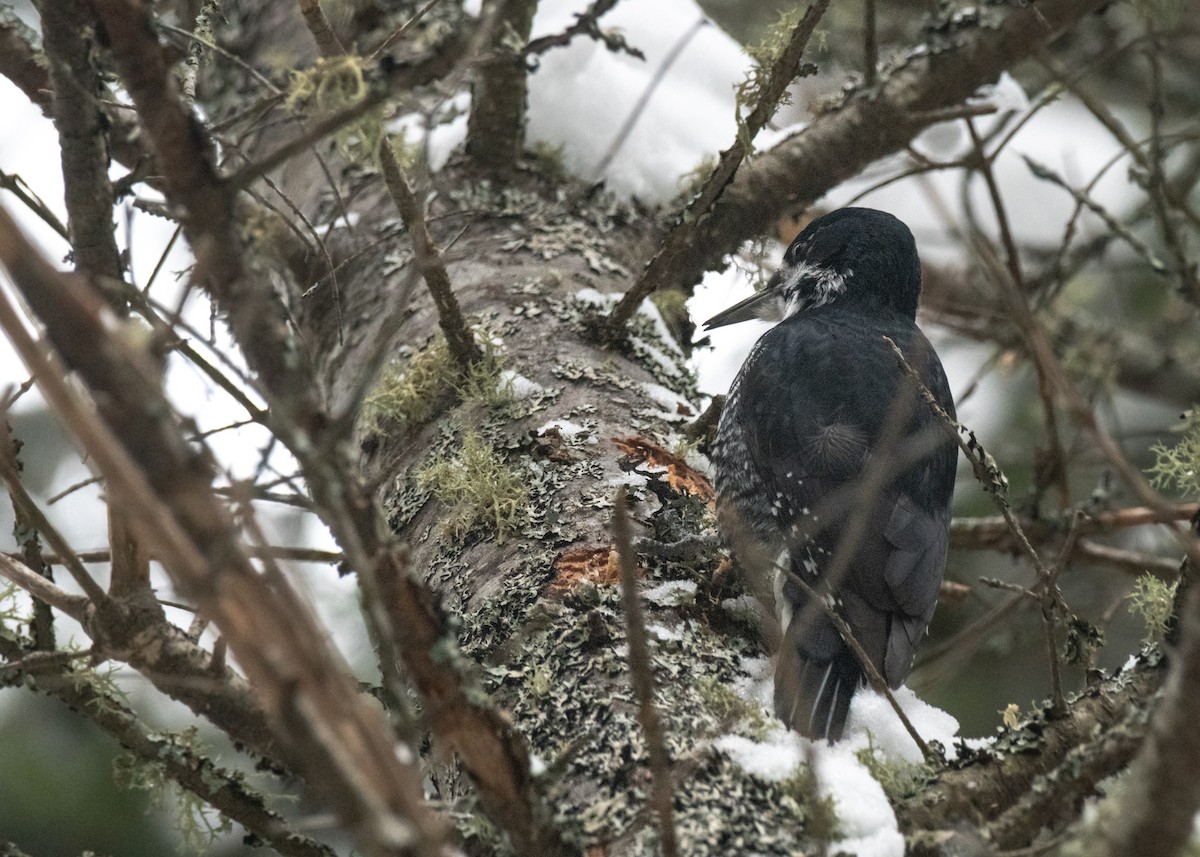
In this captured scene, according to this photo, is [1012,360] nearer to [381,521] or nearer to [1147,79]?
[1147,79]

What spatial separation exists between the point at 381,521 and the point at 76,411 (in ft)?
1.28

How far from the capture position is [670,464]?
254 centimetres

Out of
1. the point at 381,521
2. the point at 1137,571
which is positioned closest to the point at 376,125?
the point at 381,521

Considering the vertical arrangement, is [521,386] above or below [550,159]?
below

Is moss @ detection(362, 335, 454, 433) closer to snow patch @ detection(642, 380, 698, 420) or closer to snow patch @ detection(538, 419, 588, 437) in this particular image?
snow patch @ detection(538, 419, 588, 437)

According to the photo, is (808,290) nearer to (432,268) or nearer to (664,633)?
(432,268)

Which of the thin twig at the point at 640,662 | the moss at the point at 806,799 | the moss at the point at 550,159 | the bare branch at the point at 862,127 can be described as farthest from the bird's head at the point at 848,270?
the thin twig at the point at 640,662

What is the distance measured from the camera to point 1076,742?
1698mm

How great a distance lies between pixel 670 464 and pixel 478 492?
465 millimetres

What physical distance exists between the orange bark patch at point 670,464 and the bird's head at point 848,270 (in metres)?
0.78

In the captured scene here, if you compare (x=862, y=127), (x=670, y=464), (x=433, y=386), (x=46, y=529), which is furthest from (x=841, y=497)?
(x=46, y=529)

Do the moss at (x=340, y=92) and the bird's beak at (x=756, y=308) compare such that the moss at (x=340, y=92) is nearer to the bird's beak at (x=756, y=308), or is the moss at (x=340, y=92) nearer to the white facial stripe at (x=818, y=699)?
the white facial stripe at (x=818, y=699)

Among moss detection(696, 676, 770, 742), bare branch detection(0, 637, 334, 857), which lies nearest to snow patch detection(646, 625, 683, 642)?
moss detection(696, 676, 770, 742)

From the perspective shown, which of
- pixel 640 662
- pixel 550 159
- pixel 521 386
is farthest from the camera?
pixel 550 159
